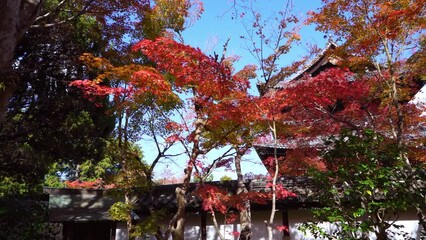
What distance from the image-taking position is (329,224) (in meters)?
10.5

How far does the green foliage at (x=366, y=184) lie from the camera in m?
6.18

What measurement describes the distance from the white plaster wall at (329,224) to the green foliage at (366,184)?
3314 mm

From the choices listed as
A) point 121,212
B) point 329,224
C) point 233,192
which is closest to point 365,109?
point 329,224

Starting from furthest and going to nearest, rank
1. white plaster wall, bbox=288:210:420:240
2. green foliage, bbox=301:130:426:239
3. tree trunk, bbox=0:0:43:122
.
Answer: white plaster wall, bbox=288:210:420:240 → green foliage, bbox=301:130:426:239 → tree trunk, bbox=0:0:43:122

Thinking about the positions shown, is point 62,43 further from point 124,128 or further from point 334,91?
point 334,91

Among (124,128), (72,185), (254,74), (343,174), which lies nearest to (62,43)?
(124,128)

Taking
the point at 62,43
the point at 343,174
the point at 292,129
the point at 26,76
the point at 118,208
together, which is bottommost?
the point at 118,208

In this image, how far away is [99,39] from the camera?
12336 mm

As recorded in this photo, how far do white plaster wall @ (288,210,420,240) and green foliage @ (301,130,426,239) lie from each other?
3314mm

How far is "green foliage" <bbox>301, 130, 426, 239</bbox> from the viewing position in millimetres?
6180

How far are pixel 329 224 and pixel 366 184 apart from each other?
189 inches

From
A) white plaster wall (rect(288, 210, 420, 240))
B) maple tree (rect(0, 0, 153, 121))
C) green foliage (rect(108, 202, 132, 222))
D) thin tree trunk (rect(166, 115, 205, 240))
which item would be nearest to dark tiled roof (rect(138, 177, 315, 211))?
white plaster wall (rect(288, 210, 420, 240))

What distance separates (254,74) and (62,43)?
6491mm

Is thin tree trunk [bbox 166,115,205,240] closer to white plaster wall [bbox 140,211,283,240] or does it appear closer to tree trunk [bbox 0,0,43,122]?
white plaster wall [bbox 140,211,283,240]
